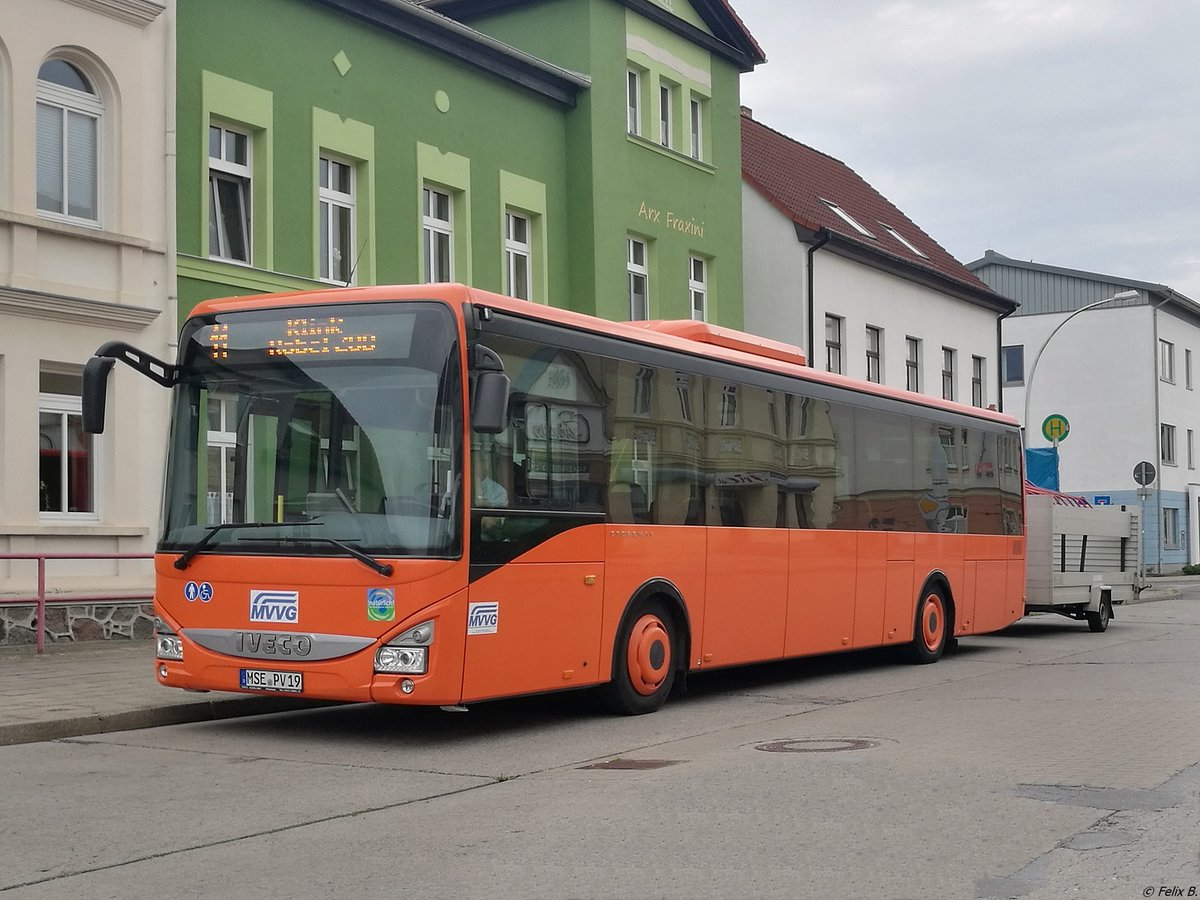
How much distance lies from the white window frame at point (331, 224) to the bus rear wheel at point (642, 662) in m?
9.89

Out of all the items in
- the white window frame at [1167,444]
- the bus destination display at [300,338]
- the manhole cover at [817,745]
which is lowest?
the manhole cover at [817,745]

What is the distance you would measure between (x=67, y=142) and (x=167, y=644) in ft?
28.1

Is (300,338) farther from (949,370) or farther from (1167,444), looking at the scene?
(1167,444)

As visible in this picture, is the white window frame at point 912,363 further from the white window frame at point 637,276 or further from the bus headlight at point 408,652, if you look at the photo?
the bus headlight at point 408,652

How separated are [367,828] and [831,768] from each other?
2946 millimetres

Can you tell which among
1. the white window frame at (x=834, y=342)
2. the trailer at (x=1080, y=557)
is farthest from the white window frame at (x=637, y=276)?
the trailer at (x=1080, y=557)

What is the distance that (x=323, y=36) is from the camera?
2106 cm

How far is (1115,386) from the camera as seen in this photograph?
2416 inches

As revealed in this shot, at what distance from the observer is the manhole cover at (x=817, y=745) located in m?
9.95

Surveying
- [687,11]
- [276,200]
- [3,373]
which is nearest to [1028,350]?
[687,11]

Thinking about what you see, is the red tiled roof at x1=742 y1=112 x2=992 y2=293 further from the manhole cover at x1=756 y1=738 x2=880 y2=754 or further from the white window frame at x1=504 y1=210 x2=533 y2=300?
the manhole cover at x1=756 y1=738 x2=880 y2=754

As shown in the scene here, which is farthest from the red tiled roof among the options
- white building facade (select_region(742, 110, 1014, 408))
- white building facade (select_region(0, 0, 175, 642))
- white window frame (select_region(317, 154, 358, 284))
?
white building facade (select_region(0, 0, 175, 642))

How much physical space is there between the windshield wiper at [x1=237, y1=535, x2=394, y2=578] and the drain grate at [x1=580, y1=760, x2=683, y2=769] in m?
1.80

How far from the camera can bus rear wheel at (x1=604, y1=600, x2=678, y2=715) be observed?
12008 mm
